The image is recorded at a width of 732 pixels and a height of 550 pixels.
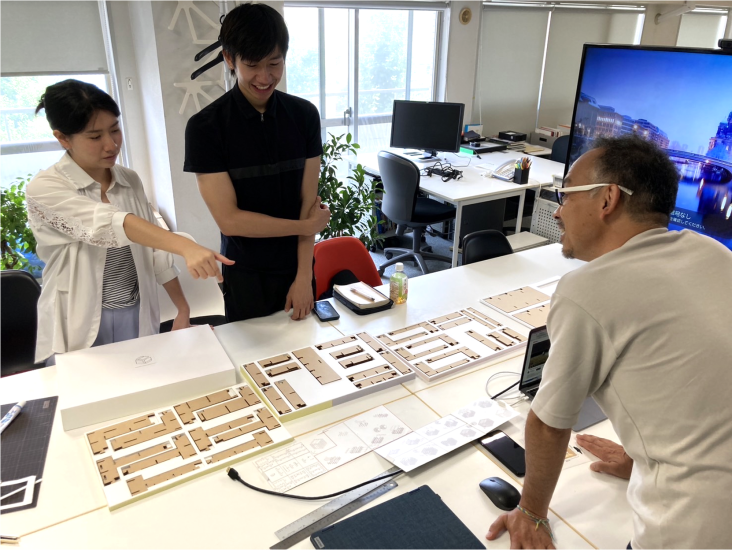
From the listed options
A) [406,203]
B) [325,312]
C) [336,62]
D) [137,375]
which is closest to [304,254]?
[325,312]

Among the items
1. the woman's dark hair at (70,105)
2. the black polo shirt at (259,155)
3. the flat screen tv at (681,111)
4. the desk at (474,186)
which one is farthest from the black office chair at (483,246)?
the woman's dark hair at (70,105)

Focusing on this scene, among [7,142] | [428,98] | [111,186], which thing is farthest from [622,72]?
[7,142]

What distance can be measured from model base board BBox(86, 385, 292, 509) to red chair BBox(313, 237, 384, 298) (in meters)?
0.93

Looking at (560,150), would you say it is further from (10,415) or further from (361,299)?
(10,415)

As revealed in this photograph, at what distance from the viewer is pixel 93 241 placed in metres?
1.56

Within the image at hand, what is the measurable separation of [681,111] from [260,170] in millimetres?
1640

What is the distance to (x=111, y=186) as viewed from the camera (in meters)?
1.77

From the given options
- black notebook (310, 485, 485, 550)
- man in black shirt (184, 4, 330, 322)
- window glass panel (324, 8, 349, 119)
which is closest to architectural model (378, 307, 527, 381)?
man in black shirt (184, 4, 330, 322)

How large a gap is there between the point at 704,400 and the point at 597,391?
7.7 inches

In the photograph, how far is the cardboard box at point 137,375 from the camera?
144cm

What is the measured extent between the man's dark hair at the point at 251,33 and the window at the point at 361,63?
3008mm

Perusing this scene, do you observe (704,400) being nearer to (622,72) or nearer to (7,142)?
(622,72)

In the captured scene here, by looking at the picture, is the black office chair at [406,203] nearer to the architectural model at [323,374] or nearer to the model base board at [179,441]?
the architectural model at [323,374]

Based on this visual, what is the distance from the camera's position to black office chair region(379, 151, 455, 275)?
3955 millimetres
